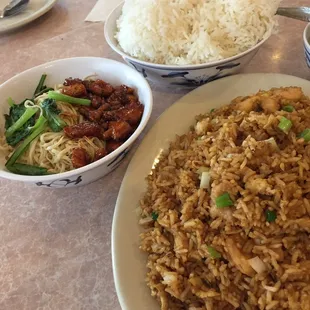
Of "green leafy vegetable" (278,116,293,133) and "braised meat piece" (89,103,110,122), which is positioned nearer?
"green leafy vegetable" (278,116,293,133)

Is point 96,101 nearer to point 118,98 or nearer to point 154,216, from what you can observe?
point 118,98

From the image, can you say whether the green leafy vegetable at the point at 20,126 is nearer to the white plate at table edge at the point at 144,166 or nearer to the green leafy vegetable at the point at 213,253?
the white plate at table edge at the point at 144,166

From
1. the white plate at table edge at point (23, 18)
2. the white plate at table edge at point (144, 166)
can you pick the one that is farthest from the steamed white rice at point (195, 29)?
the white plate at table edge at point (23, 18)

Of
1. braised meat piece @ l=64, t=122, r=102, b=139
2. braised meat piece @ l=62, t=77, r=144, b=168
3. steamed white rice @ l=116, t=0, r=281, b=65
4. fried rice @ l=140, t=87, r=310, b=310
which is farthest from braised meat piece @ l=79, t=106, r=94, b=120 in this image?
fried rice @ l=140, t=87, r=310, b=310

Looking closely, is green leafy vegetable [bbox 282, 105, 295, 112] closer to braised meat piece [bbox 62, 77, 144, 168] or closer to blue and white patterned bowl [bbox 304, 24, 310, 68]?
blue and white patterned bowl [bbox 304, 24, 310, 68]

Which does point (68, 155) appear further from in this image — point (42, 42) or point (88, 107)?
point (42, 42)

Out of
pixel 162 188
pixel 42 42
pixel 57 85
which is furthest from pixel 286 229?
pixel 42 42

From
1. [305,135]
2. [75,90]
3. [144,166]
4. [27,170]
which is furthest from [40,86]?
[305,135]
